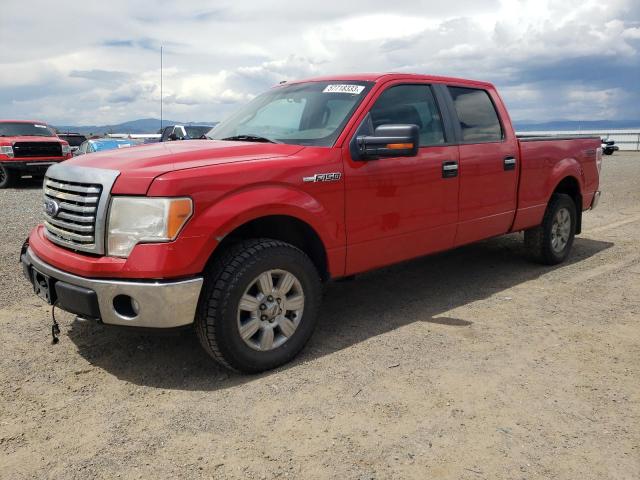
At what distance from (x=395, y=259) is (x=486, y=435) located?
1.72 meters

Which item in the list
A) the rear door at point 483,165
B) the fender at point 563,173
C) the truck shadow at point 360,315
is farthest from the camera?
the fender at point 563,173

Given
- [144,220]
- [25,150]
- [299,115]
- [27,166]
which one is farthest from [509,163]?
[25,150]

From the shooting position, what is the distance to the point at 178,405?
3090mm

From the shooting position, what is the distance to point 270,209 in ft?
11.0

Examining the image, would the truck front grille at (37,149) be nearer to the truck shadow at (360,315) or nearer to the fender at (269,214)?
the truck shadow at (360,315)

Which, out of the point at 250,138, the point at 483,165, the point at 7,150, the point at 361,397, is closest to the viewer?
the point at 361,397

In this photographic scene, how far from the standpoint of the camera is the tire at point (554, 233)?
5.88m

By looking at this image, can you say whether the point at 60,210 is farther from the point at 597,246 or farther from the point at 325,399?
the point at 597,246

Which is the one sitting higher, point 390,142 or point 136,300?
point 390,142

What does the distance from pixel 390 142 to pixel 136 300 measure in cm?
183

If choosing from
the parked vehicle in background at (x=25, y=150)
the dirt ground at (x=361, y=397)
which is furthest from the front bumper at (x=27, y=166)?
the dirt ground at (x=361, y=397)

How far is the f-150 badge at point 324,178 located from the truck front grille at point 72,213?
123 cm

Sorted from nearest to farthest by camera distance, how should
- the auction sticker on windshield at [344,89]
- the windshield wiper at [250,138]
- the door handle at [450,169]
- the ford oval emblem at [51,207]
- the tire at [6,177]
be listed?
the ford oval emblem at [51,207] < the windshield wiper at [250,138] < the auction sticker on windshield at [344,89] < the door handle at [450,169] < the tire at [6,177]

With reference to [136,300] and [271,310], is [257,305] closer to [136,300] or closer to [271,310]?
[271,310]
